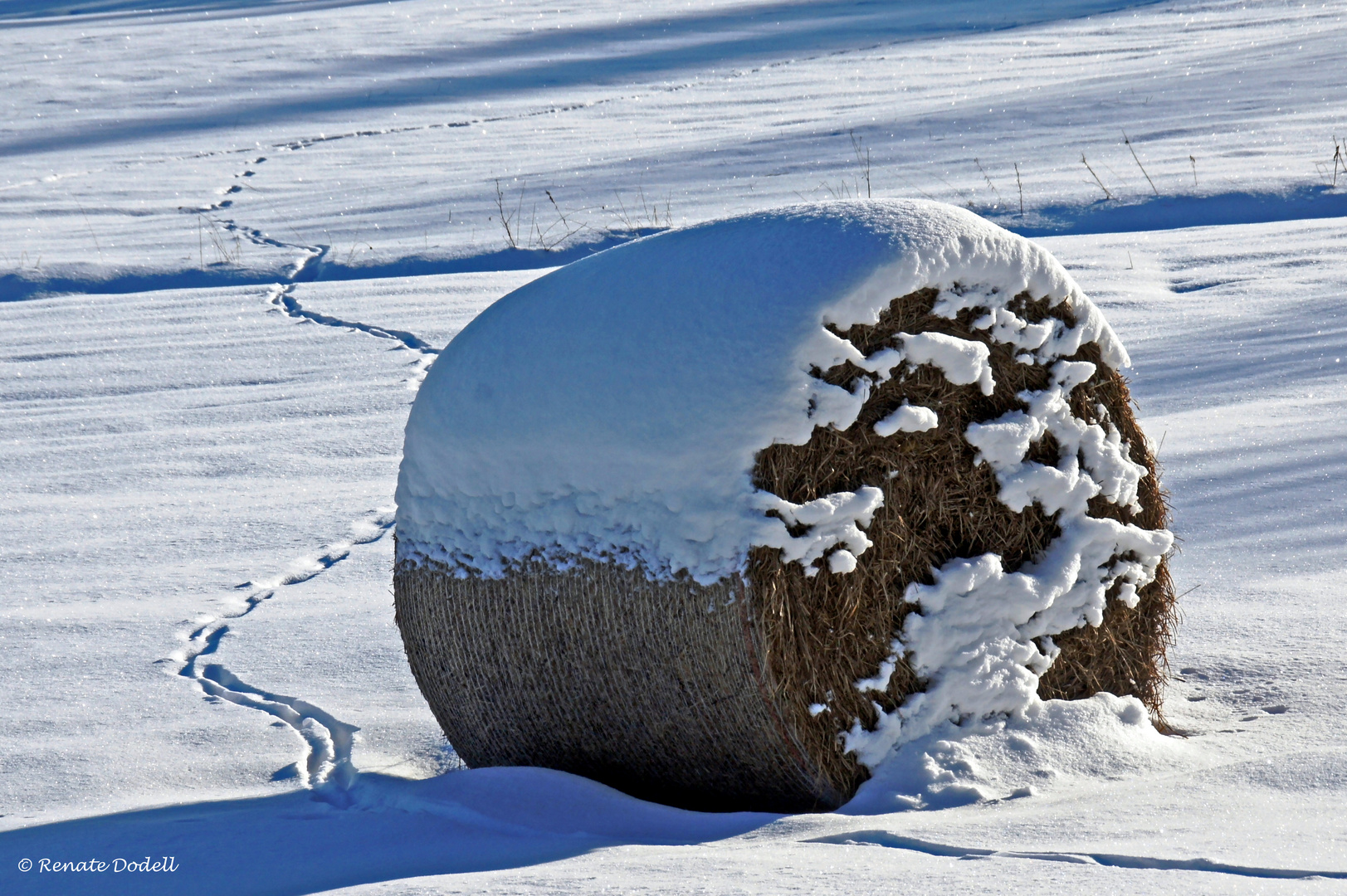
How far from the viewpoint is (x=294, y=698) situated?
330 centimetres

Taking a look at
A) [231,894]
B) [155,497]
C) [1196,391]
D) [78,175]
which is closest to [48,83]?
[78,175]

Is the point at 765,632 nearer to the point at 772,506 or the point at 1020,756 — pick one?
the point at 772,506

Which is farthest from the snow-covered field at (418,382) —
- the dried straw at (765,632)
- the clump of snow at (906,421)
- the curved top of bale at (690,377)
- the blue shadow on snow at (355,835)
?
the clump of snow at (906,421)

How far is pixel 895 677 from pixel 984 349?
2.08ft

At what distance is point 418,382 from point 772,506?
396 cm

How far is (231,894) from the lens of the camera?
2.29 metres

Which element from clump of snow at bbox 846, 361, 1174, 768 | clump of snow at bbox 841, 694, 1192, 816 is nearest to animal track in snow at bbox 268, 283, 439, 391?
clump of snow at bbox 846, 361, 1174, 768

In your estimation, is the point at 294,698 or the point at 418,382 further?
the point at 418,382

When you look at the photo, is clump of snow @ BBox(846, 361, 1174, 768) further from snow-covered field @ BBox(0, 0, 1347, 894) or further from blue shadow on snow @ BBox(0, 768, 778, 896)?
blue shadow on snow @ BBox(0, 768, 778, 896)

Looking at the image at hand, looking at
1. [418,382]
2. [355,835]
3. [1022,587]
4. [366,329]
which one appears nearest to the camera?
[355,835]

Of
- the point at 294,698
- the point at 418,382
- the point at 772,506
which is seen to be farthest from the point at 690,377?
the point at 418,382

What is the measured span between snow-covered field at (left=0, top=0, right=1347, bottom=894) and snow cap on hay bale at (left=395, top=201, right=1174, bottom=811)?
0.16 metres

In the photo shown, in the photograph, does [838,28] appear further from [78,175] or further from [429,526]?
[429,526]

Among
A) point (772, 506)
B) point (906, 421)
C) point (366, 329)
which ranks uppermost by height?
point (906, 421)
